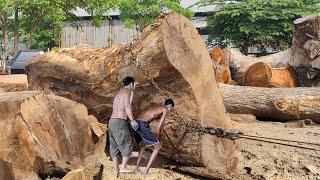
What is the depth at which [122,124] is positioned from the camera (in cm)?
563

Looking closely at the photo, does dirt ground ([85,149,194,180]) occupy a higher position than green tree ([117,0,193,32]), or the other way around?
green tree ([117,0,193,32])

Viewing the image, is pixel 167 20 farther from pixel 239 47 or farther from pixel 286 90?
pixel 239 47

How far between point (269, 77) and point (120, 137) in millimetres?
4801

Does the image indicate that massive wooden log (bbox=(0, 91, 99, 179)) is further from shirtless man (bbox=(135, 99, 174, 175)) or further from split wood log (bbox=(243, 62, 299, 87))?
split wood log (bbox=(243, 62, 299, 87))

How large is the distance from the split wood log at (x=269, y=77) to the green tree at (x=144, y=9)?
14.7 metres

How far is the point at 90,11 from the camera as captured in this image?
24359 mm

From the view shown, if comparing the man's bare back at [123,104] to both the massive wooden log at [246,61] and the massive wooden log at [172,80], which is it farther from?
the massive wooden log at [246,61]

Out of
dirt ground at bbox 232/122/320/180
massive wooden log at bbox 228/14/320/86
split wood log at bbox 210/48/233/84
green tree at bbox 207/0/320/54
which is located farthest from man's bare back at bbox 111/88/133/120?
green tree at bbox 207/0/320/54

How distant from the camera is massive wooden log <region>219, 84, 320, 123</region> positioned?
326 inches

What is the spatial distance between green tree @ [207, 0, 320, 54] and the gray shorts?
15593 mm

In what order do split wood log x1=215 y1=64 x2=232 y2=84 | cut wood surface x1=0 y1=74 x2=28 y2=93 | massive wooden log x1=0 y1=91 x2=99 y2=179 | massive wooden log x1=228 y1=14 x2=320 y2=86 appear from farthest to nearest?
split wood log x1=215 y1=64 x2=232 y2=84 < massive wooden log x1=228 y1=14 x2=320 y2=86 < cut wood surface x1=0 y1=74 x2=28 y2=93 < massive wooden log x1=0 y1=91 x2=99 y2=179

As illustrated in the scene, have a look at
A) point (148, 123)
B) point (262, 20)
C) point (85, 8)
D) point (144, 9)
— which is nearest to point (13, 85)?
point (148, 123)

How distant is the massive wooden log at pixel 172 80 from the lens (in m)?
5.88

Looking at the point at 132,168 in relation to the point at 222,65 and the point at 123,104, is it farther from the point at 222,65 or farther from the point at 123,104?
the point at 222,65
